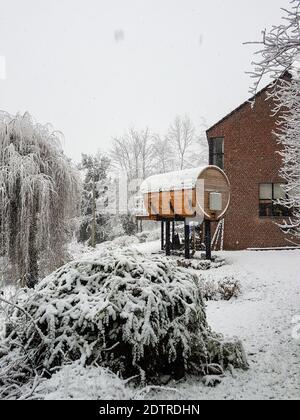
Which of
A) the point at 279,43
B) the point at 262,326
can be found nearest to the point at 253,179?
the point at 262,326

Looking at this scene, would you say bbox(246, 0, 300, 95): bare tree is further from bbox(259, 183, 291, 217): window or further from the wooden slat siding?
bbox(259, 183, 291, 217): window

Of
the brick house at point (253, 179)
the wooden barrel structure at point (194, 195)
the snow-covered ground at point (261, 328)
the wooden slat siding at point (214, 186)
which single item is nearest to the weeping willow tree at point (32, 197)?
the snow-covered ground at point (261, 328)

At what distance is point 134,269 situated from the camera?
4301mm

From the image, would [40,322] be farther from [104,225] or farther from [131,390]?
[104,225]

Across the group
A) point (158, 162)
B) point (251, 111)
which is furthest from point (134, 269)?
point (158, 162)

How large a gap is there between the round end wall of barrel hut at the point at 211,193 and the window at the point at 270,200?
3379 mm

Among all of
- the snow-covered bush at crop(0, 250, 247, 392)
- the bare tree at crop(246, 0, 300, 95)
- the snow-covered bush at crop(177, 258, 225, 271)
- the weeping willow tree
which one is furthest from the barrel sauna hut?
the snow-covered bush at crop(0, 250, 247, 392)

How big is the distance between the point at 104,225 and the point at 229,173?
51.3 feet

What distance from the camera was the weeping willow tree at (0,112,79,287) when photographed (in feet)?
29.9

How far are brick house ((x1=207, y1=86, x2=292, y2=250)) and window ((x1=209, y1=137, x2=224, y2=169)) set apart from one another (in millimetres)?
581

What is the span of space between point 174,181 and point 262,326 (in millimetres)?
9774

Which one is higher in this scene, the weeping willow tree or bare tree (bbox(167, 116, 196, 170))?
bare tree (bbox(167, 116, 196, 170))

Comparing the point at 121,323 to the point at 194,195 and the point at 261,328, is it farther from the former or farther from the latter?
the point at 194,195

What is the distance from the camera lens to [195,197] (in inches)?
564
